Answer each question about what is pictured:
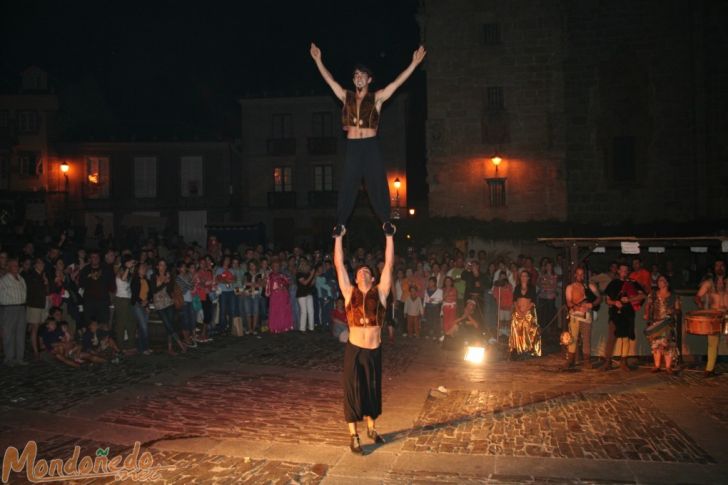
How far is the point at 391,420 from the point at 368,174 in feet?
12.1

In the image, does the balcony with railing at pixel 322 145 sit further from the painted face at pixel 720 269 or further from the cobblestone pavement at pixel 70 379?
the painted face at pixel 720 269

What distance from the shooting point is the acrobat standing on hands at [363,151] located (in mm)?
6734

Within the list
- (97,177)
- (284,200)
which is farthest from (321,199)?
(97,177)

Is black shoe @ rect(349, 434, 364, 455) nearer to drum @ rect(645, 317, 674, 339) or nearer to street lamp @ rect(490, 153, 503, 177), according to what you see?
drum @ rect(645, 317, 674, 339)

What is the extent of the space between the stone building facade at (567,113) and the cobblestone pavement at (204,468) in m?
22.0

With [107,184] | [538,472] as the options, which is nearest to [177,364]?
[538,472]

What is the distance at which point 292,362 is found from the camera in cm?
1252

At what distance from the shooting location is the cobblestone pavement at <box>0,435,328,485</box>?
20.8ft

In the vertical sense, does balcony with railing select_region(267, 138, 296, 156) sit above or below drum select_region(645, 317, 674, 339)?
above

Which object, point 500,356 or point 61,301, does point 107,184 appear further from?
point 500,356

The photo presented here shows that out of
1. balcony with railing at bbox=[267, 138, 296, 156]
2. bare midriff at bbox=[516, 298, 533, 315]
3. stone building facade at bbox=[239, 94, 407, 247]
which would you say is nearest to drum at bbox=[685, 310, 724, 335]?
bare midriff at bbox=[516, 298, 533, 315]

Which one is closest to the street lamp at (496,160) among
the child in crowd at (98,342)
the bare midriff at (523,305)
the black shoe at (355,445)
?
the bare midriff at (523,305)

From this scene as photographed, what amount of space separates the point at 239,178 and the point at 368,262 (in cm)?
2596

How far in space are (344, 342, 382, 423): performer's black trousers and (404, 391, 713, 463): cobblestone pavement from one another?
0.70m
